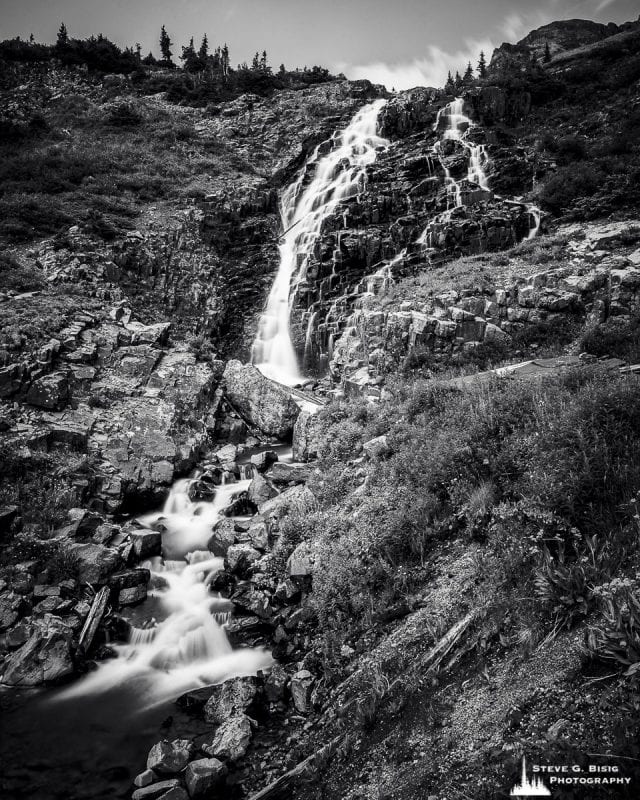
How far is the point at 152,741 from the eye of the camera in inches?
249

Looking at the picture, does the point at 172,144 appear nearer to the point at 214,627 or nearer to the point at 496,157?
the point at 496,157

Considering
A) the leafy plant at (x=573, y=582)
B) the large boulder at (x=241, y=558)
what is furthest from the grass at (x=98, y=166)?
the leafy plant at (x=573, y=582)

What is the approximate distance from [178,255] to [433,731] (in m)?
29.1

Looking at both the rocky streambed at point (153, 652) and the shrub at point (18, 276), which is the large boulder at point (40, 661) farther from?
the shrub at point (18, 276)

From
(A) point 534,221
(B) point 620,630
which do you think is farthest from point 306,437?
(A) point 534,221

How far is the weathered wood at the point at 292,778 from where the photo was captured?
15.2 feet

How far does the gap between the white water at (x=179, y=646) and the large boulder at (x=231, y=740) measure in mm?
1322

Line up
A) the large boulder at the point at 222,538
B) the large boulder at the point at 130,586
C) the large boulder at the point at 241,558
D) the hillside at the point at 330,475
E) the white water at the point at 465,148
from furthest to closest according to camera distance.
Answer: the white water at the point at 465,148, the large boulder at the point at 222,538, the large boulder at the point at 241,558, the large boulder at the point at 130,586, the hillside at the point at 330,475

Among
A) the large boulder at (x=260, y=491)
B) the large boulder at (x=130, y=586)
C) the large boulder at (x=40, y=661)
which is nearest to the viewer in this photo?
the large boulder at (x=40, y=661)

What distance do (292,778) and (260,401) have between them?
46.1 feet

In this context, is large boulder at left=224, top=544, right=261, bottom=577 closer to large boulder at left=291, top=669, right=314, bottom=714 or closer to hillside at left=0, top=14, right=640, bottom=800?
hillside at left=0, top=14, right=640, bottom=800

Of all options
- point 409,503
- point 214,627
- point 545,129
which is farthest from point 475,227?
point 214,627

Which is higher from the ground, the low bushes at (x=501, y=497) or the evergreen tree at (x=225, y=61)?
the evergreen tree at (x=225, y=61)

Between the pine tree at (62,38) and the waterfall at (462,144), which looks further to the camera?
the pine tree at (62,38)
